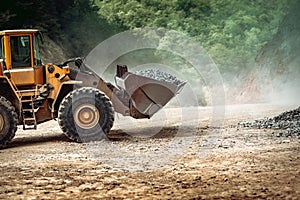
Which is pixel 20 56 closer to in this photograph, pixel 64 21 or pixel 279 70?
pixel 279 70

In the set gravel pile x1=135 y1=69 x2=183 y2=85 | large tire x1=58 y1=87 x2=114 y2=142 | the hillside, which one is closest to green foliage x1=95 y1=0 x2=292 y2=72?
the hillside

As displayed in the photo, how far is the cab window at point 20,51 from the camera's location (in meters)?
10.8

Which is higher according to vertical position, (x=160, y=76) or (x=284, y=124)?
(x=160, y=76)

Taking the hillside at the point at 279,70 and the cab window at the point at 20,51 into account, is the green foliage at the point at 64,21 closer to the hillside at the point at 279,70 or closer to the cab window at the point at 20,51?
the hillside at the point at 279,70

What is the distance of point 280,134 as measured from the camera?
35.1ft

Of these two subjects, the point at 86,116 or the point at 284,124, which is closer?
the point at 86,116

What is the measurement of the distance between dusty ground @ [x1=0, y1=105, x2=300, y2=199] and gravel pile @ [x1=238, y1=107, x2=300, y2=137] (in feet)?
1.47

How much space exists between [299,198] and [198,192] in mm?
1163

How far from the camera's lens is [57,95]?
1107cm

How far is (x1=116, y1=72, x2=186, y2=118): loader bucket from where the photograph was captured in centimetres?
1138

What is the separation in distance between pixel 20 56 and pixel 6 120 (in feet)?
4.73

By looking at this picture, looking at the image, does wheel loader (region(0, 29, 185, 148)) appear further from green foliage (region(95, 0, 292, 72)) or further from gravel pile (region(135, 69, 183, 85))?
green foliage (region(95, 0, 292, 72))

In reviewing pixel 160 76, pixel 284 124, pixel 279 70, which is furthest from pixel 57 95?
pixel 279 70

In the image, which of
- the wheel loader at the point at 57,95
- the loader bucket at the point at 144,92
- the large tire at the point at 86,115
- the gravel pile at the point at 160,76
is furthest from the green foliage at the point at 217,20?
the large tire at the point at 86,115
